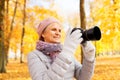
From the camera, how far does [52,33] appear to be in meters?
3.11

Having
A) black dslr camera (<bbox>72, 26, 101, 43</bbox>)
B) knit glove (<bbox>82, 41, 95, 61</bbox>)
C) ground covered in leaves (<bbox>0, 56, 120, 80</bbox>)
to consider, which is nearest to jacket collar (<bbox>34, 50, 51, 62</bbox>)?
knit glove (<bbox>82, 41, 95, 61</bbox>)

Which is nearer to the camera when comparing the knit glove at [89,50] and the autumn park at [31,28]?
the knit glove at [89,50]

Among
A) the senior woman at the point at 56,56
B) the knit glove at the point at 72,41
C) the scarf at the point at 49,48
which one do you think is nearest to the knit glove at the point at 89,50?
the senior woman at the point at 56,56

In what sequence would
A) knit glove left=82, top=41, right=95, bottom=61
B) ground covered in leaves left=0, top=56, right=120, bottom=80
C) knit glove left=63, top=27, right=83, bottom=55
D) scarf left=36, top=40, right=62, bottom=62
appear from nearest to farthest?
knit glove left=63, top=27, right=83, bottom=55 → knit glove left=82, top=41, right=95, bottom=61 → scarf left=36, top=40, right=62, bottom=62 → ground covered in leaves left=0, top=56, right=120, bottom=80

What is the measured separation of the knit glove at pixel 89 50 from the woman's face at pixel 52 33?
31 centimetres

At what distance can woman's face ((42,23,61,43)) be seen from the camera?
3.09 m

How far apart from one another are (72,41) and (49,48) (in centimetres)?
41

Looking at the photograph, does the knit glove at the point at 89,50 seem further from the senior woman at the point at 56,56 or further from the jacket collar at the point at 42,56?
the jacket collar at the point at 42,56

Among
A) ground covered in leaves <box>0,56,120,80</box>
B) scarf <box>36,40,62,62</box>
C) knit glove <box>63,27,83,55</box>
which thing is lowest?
ground covered in leaves <box>0,56,120,80</box>

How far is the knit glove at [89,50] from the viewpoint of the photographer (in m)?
2.83

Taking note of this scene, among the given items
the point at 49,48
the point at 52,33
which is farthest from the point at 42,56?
the point at 52,33

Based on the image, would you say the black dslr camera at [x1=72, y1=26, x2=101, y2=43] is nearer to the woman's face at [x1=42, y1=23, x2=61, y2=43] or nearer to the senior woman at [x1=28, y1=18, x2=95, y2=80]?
the senior woman at [x1=28, y1=18, x2=95, y2=80]

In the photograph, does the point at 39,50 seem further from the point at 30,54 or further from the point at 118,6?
the point at 118,6

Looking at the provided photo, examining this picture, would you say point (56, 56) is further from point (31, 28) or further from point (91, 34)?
point (31, 28)
